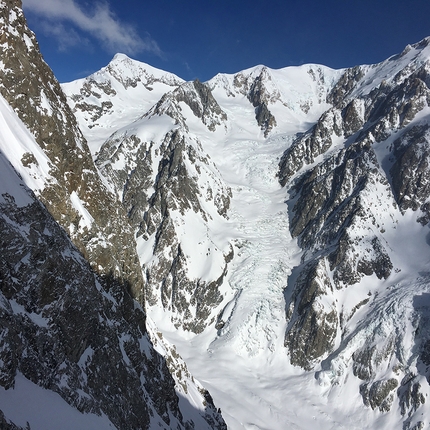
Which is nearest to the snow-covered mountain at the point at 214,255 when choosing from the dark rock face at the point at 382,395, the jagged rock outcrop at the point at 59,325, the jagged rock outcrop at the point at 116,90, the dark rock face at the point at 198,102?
the jagged rock outcrop at the point at 59,325

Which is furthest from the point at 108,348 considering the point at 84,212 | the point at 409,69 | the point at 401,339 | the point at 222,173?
the point at 409,69

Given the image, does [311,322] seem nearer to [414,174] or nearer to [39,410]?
[414,174]

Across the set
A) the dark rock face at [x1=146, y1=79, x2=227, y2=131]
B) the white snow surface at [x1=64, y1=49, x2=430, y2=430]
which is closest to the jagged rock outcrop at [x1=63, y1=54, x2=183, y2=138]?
the dark rock face at [x1=146, y1=79, x2=227, y2=131]

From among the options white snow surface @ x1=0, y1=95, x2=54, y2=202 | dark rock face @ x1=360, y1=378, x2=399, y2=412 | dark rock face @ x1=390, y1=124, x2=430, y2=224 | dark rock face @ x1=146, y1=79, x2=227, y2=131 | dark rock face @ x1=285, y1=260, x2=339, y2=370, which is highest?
dark rock face @ x1=146, y1=79, x2=227, y2=131

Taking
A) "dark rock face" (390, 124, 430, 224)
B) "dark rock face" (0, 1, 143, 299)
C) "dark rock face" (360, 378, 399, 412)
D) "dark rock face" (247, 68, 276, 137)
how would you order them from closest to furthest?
"dark rock face" (0, 1, 143, 299)
"dark rock face" (360, 378, 399, 412)
"dark rock face" (390, 124, 430, 224)
"dark rock face" (247, 68, 276, 137)

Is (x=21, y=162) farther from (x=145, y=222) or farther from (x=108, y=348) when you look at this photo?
(x=145, y=222)

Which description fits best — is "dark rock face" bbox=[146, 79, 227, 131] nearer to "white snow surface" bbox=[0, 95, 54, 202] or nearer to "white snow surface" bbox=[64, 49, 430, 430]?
"white snow surface" bbox=[64, 49, 430, 430]

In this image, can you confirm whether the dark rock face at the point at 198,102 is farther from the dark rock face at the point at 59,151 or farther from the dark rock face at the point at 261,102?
the dark rock face at the point at 59,151
